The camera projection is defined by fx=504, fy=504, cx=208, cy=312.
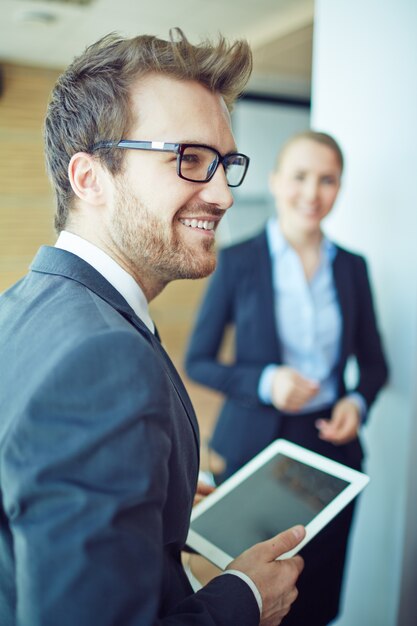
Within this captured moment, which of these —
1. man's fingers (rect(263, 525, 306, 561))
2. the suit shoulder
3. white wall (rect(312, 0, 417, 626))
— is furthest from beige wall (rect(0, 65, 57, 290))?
man's fingers (rect(263, 525, 306, 561))

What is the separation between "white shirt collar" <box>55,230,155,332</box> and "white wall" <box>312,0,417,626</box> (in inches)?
45.9

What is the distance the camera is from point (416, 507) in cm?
174

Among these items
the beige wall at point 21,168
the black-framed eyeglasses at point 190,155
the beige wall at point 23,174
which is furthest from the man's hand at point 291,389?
the beige wall at point 21,168

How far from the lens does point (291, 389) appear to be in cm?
150

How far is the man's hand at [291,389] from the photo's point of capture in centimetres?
151

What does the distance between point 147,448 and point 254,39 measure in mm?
4889

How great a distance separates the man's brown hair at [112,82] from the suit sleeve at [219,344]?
72 cm

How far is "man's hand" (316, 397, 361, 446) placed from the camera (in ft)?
5.33

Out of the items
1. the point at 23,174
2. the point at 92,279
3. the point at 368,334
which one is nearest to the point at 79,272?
the point at 92,279

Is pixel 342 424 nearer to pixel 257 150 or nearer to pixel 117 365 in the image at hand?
pixel 117 365

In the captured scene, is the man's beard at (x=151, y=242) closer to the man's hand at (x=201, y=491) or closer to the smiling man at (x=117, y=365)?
the smiling man at (x=117, y=365)

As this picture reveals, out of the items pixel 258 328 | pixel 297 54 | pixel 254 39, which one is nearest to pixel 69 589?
pixel 258 328

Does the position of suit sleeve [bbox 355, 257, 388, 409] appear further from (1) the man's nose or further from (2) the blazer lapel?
(1) the man's nose

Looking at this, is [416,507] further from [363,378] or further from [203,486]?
[203,486]
